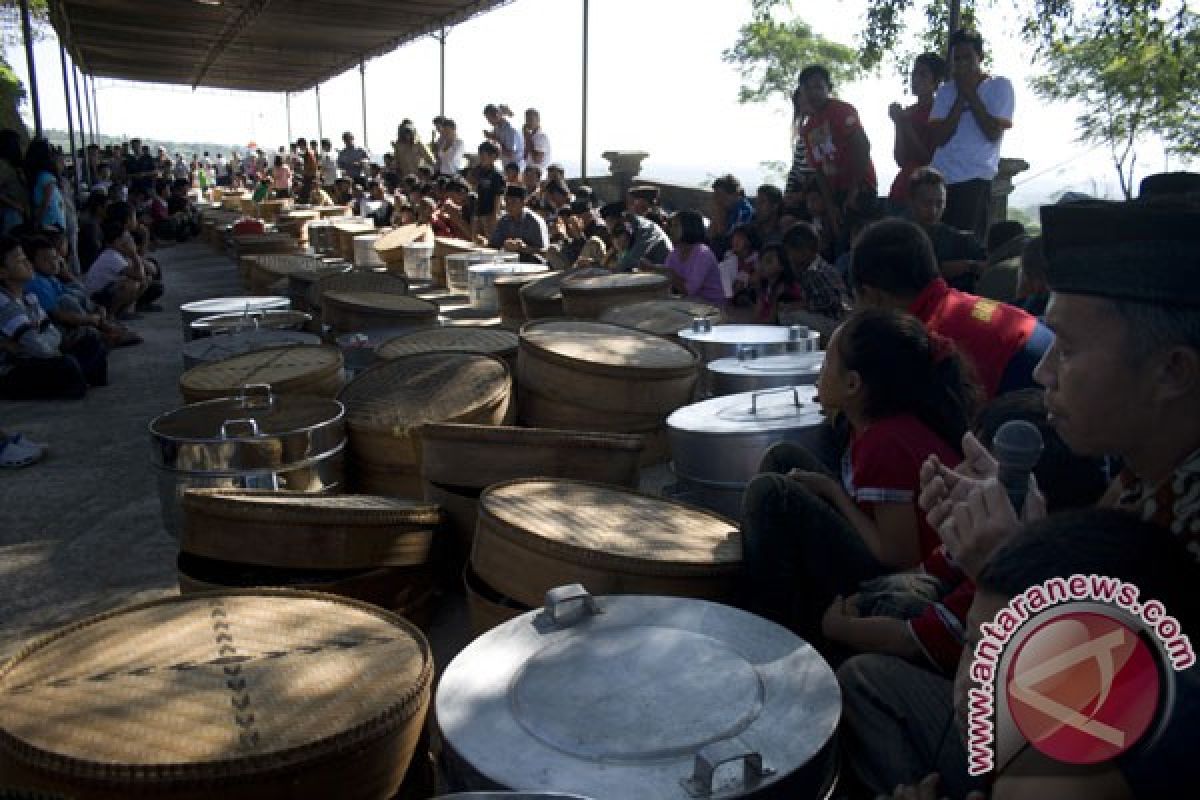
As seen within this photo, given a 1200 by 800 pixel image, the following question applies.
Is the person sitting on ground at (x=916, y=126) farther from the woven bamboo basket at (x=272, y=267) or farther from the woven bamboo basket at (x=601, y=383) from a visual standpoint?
the woven bamboo basket at (x=272, y=267)

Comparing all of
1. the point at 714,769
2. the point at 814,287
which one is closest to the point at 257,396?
the point at 714,769

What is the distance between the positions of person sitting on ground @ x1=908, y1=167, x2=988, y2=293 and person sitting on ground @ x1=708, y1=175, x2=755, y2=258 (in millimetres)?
2480

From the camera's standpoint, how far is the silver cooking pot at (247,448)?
134 inches

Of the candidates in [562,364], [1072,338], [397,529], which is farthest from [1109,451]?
[562,364]

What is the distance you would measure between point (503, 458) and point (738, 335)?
2.00 m

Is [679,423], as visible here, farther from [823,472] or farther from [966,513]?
[966,513]

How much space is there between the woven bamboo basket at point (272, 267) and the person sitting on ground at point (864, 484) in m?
6.44

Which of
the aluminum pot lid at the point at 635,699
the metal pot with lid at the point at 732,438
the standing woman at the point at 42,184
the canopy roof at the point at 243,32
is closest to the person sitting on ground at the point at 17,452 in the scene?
the metal pot with lid at the point at 732,438

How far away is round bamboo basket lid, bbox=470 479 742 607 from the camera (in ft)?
7.88

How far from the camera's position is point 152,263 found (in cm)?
1098

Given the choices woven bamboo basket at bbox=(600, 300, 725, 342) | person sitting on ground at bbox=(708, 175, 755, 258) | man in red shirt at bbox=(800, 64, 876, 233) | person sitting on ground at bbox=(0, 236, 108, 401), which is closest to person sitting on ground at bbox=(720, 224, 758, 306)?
man in red shirt at bbox=(800, 64, 876, 233)

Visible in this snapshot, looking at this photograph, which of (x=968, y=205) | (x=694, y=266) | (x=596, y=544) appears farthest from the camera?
(x=694, y=266)

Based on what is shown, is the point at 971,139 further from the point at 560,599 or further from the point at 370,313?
the point at 560,599

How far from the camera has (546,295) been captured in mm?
6477
